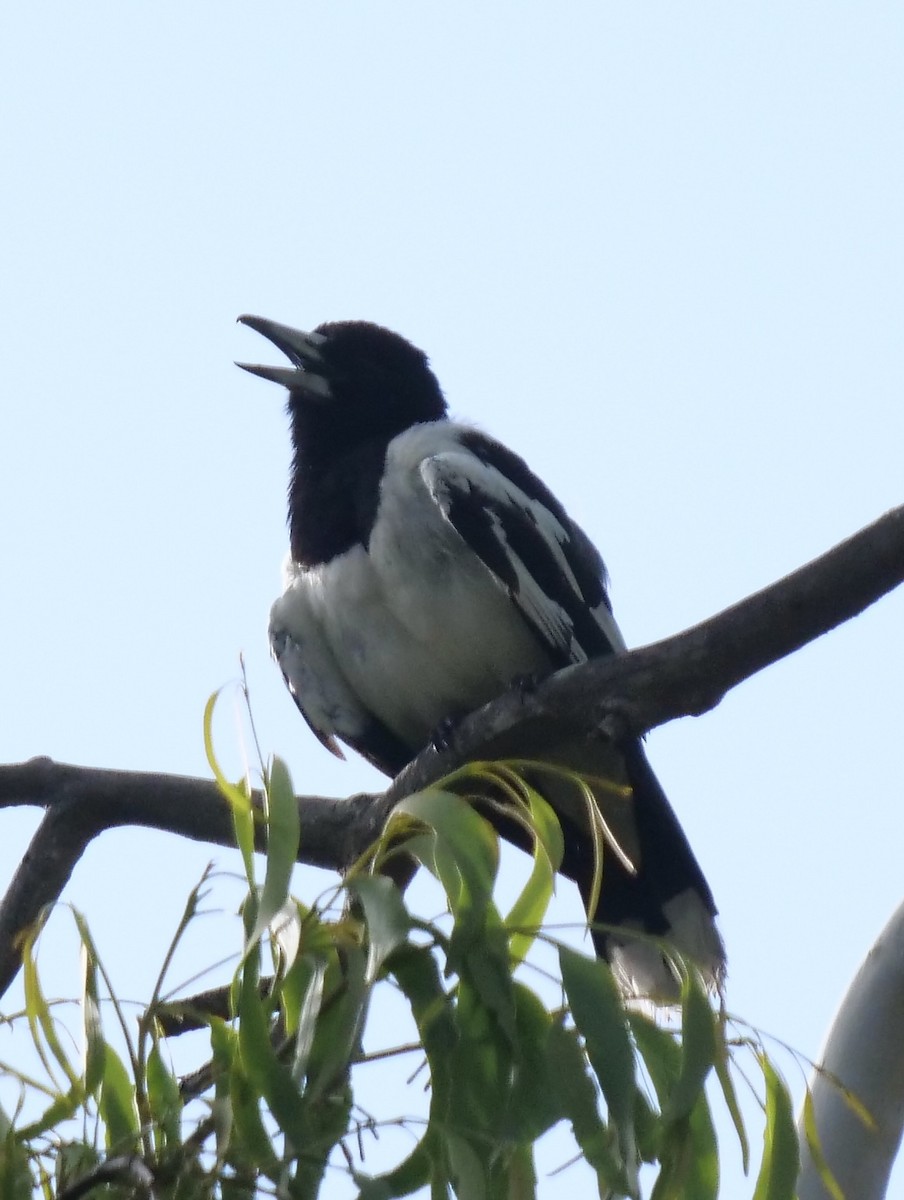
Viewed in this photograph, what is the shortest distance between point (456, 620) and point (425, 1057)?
2512 mm

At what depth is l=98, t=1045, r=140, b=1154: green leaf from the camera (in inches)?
72.7

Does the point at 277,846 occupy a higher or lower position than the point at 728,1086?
higher

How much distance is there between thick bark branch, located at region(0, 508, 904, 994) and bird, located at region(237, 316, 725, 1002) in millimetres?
599

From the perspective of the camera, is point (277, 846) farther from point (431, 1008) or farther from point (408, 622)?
point (408, 622)

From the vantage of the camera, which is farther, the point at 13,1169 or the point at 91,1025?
the point at 91,1025

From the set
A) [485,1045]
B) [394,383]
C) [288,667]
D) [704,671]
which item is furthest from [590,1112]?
[394,383]

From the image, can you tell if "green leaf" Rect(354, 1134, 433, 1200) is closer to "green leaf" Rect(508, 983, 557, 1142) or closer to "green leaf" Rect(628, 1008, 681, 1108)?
"green leaf" Rect(508, 983, 557, 1142)

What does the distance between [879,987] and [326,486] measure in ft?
8.11

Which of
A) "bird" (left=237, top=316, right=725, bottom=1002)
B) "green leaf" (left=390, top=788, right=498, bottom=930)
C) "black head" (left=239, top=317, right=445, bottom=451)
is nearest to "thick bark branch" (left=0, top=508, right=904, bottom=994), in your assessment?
"bird" (left=237, top=316, right=725, bottom=1002)

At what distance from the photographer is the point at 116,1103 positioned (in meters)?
1.85

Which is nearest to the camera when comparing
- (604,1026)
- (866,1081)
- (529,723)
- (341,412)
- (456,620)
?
(604,1026)

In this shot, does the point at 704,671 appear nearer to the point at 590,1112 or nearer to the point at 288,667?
the point at 590,1112

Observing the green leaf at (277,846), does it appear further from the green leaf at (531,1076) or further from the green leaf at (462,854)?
the green leaf at (531,1076)

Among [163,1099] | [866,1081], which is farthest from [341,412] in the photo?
[163,1099]
